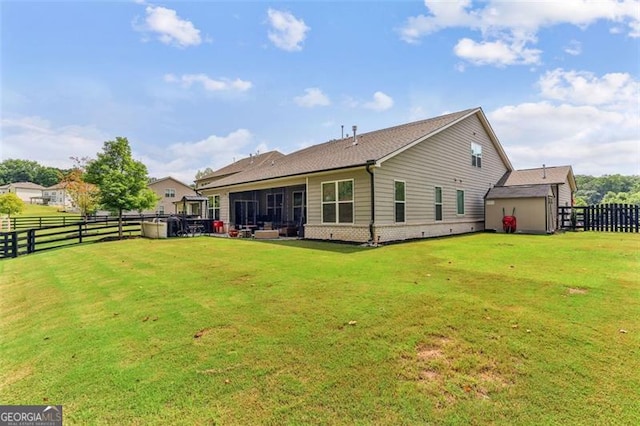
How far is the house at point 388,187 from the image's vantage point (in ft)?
38.8

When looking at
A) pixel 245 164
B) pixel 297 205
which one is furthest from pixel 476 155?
pixel 245 164

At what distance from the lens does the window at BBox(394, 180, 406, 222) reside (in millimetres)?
12453

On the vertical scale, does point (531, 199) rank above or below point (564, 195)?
below

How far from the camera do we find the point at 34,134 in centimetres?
1185

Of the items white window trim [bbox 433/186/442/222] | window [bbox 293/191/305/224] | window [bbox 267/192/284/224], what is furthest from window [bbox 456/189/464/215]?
window [bbox 267/192/284/224]

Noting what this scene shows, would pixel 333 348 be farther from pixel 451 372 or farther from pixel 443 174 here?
pixel 443 174

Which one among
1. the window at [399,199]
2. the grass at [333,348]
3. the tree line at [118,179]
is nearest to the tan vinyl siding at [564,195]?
the window at [399,199]

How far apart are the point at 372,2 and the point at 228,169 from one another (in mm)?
26904

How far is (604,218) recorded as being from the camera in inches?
700

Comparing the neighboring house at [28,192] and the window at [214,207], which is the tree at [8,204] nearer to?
the window at [214,207]

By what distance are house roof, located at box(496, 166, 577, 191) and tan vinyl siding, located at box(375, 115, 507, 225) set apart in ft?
2.64

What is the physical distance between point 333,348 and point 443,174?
1351cm

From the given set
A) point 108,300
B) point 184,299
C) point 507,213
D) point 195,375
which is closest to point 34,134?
point 108,300

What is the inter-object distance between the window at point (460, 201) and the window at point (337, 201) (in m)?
7.05
